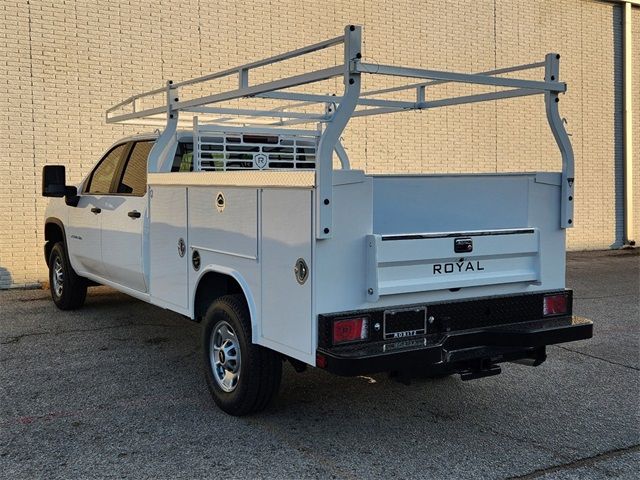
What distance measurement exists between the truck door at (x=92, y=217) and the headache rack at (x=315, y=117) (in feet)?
1.58

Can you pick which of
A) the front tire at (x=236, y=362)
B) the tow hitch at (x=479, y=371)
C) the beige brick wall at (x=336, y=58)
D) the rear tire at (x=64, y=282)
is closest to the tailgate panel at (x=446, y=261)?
the tow hitch at (x=479, y=371)

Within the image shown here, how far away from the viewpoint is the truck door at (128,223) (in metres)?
6.42

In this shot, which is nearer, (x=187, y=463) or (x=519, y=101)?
(x=187, y=463)

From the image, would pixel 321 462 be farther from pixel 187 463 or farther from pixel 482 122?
pixel 482 122

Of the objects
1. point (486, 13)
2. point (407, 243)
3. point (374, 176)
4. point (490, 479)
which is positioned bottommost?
point (490, 479)

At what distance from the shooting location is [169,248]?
5836 millimetres

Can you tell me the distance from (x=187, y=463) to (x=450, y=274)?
1908 mm

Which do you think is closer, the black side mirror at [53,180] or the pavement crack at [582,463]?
the pavement crack at [582,463]

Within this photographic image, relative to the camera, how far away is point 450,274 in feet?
15.0

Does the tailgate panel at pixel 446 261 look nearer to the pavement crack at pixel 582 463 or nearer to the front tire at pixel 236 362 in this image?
the front tire at pixel 236 362

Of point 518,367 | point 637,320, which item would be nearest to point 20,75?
point 518,367

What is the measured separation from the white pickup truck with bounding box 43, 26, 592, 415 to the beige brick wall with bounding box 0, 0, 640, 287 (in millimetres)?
5293

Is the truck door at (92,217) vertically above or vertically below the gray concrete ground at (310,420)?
above

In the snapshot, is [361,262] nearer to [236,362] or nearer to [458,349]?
[458,349]
